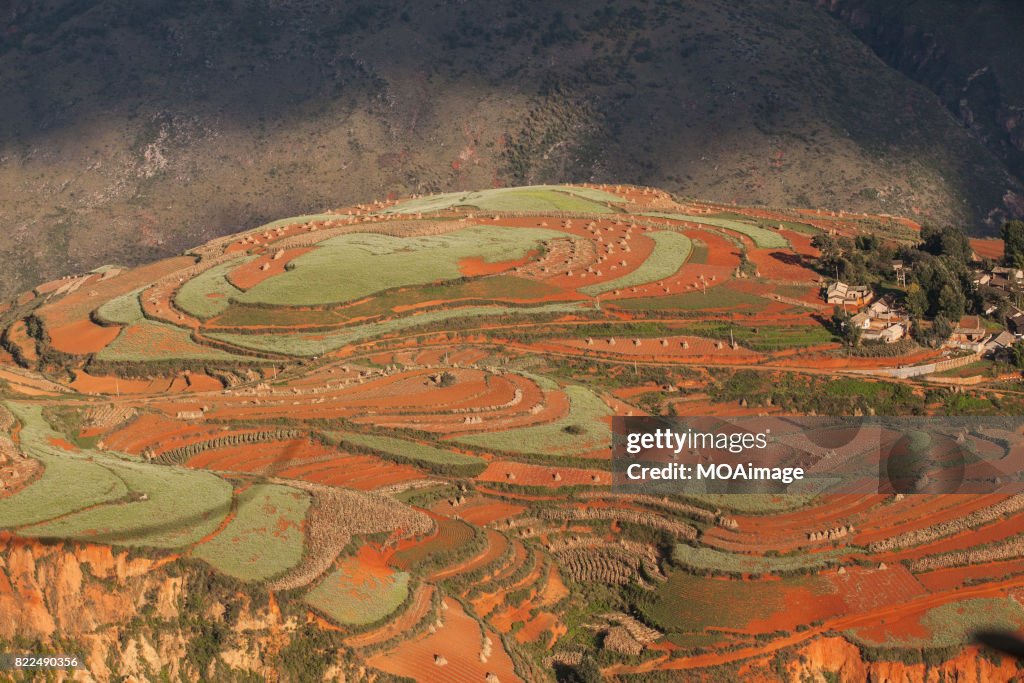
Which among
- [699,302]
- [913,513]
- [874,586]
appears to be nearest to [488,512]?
[874,586]

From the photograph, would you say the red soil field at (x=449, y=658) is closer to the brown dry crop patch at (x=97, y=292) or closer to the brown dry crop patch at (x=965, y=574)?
the brown dry crop patch at (x=965, y=574)

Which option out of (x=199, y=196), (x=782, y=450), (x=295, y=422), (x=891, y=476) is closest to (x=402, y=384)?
(x=295, y=422)

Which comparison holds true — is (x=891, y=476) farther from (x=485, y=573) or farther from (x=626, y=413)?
(x=485, y=573)

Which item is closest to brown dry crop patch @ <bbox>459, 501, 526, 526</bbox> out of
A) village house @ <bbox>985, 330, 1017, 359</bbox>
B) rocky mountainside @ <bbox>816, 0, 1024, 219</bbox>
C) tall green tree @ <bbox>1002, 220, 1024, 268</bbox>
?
village house @ <bbox>985, 330, 1017, 359</bbox>

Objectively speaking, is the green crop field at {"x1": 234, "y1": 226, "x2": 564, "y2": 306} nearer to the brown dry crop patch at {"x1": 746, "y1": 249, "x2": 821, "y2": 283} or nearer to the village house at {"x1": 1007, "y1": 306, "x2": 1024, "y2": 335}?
the brown dry crop patch at {"x1": 746, "y1": 249, "x2": 821, "y2": 283}

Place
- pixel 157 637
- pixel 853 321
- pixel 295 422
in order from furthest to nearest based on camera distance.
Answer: pixel 853 321 < pixel 295 422 < pixel 157 637

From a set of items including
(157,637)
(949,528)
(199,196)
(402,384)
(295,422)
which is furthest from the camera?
(199,196)
